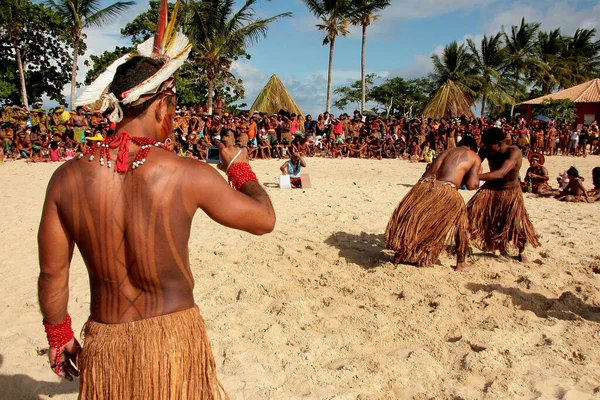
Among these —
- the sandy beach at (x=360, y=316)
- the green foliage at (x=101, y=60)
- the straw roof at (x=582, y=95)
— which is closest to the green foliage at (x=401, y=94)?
the straw roof at (x=582, y=95)

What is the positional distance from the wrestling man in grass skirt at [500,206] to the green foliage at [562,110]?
2699 centimetres

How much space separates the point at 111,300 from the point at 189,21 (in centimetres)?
1870

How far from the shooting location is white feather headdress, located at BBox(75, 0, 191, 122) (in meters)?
1.58

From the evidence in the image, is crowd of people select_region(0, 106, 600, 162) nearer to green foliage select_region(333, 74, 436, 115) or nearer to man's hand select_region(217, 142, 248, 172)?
man's hand select_region(217, 142, 248, 172)

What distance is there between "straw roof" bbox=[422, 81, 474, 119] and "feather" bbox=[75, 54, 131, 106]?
86.9ft

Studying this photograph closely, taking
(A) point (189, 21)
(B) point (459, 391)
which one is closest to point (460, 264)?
(B) point (459, 391)

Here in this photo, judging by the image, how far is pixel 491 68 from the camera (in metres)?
35.7

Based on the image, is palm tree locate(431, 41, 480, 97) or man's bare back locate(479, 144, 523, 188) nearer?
man's bare back locate(479, 144, 523, 188)

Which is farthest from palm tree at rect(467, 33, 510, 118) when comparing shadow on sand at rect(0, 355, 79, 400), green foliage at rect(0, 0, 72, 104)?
shadow on sand at rect(0, 355, 79, 400)

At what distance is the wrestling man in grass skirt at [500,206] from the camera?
5.30 m

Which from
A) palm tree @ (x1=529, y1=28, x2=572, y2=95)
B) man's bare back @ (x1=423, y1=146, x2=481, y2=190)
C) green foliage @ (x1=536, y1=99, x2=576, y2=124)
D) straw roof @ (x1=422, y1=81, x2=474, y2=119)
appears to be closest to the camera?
man's bare back @ (x1=423, y1=146, x2=481, y2=190)

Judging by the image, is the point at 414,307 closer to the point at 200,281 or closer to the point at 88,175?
the point at 200,281

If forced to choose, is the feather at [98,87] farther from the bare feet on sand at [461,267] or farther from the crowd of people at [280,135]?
the crowd of people at [280,135]

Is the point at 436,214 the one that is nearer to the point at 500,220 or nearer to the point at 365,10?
the point at 500,220
